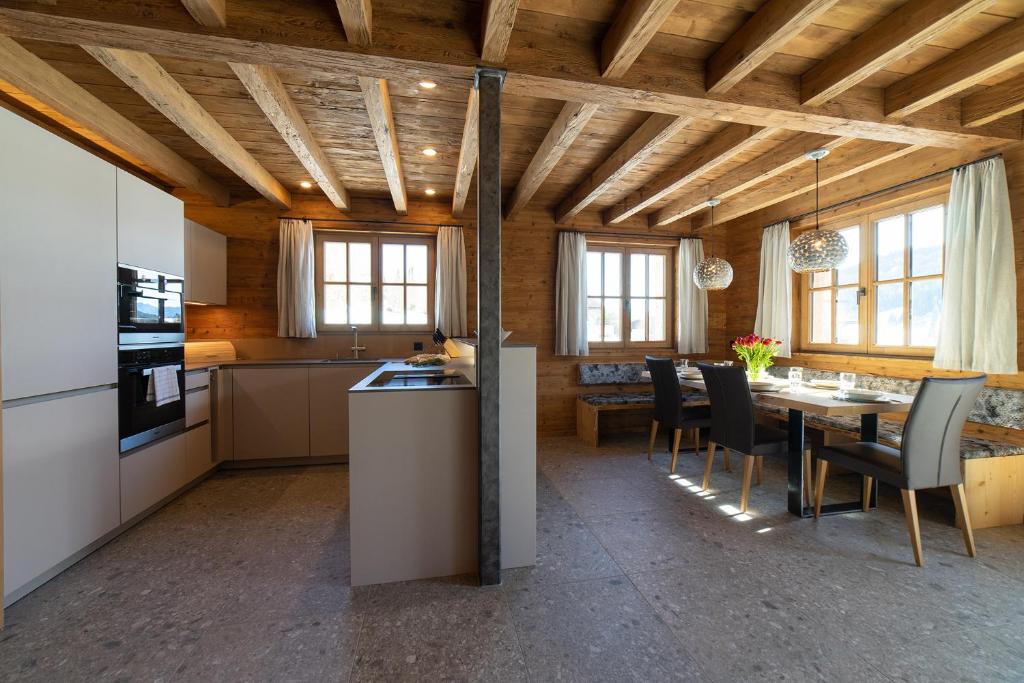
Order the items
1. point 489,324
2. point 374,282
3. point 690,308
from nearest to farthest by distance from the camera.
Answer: point 489,324 → point 374,282 → point 690,308

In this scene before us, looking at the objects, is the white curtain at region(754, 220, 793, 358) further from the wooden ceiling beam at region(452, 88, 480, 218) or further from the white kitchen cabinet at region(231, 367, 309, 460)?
the white kitchen cabinet at region(231, 367, 309, 460)

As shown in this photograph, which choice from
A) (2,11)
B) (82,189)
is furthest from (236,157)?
(2,11)

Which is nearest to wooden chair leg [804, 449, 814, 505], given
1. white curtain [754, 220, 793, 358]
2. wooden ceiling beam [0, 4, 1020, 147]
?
white curtain [754, 220, 793, 358]

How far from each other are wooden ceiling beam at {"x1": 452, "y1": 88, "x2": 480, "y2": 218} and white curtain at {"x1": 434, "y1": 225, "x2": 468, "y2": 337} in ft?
0.98

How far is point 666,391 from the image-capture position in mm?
3490

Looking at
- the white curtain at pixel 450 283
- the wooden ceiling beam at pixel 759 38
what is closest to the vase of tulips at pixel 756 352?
the wooden ceiling beam at pixel 759 38

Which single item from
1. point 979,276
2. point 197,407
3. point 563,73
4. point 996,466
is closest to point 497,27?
point 563,73

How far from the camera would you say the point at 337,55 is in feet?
5.73

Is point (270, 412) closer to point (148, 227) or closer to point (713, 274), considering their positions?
point (148, 227)

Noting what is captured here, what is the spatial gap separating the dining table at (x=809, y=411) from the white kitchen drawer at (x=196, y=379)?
392cm

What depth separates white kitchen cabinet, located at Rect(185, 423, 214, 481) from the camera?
2.88 meters

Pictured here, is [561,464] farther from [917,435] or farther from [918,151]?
[918,151]

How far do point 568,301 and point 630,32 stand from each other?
2.97 metres

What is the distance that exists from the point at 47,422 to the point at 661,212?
5.05 metres
